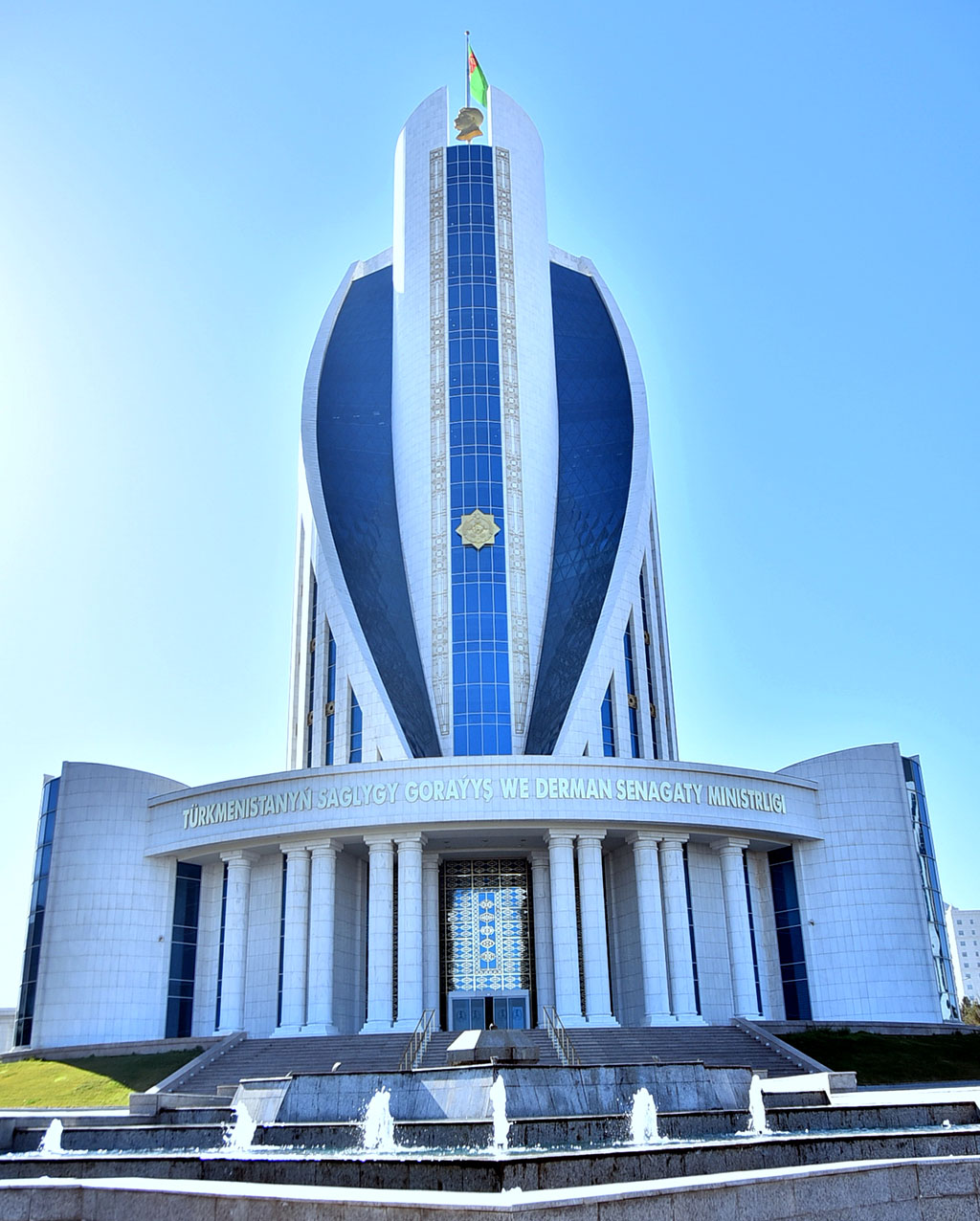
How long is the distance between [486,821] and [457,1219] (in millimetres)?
26483

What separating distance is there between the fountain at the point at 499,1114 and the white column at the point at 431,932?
59.5 feet

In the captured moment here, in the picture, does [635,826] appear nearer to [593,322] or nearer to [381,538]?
[381,538]

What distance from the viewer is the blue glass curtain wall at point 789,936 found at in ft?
118

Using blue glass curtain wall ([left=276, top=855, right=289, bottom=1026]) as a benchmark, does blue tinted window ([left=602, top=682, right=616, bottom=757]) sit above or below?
above

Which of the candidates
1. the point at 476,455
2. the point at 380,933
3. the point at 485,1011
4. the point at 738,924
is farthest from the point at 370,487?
the point at 738,924

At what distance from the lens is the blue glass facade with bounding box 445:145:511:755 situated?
41406mm

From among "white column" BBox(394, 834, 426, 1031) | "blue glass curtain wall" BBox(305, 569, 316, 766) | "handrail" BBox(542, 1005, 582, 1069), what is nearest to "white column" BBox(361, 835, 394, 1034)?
"white column" BBox(394, 834, 426, 1031)

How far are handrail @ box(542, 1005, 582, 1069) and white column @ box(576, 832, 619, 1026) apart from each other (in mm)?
1444

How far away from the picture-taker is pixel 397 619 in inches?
1699

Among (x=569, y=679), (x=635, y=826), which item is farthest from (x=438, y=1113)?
(x=569, y=679)

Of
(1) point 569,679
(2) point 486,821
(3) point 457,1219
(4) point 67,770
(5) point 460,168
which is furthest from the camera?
(5) point 460,168

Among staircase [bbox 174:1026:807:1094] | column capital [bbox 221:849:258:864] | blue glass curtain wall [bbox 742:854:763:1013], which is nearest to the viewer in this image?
staircase [bbox 174:1026:807:1094]

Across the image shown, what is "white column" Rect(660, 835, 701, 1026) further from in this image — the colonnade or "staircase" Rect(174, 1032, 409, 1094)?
"staircase" Rect(174, 1032, 409, 1094)

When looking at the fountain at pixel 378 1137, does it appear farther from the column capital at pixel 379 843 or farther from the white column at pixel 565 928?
the column capital at pixel 379 843
